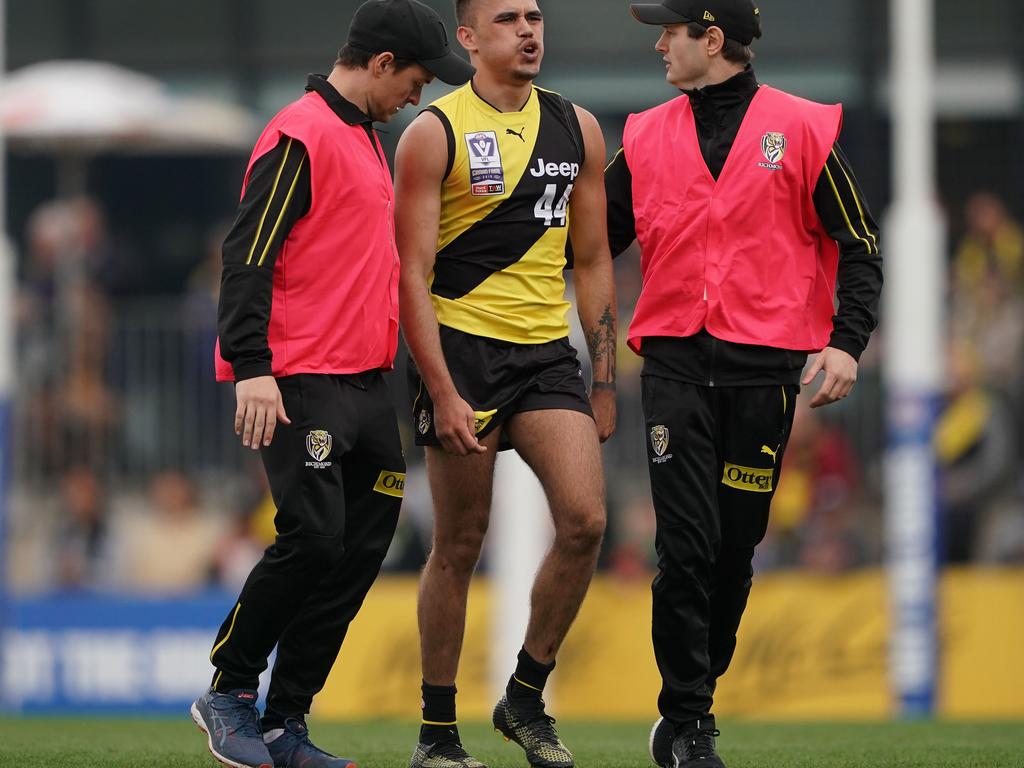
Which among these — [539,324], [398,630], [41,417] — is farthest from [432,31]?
[41,417]

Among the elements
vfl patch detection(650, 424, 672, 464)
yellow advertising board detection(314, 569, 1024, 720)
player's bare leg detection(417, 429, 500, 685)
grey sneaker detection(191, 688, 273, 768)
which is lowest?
yellow advertising board detection(314, 569, 1024, 720)

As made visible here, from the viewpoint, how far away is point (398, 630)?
1301 cm

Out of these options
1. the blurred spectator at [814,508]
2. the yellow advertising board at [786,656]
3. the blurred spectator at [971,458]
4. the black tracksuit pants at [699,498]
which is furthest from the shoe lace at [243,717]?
the blurred spectator at [971,458]

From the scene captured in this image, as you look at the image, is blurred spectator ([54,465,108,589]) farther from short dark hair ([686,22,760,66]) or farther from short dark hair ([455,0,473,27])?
short dark hair ([686,22,760,66])

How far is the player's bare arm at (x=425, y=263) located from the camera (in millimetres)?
6359

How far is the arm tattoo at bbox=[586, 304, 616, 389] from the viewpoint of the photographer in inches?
266

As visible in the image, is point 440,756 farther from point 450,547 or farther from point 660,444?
point 660,444

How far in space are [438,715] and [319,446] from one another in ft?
3.33

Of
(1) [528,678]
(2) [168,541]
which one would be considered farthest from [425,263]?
(2) [168,541]

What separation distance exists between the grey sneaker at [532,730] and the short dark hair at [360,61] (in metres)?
2.09

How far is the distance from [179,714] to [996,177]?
26.1 feet

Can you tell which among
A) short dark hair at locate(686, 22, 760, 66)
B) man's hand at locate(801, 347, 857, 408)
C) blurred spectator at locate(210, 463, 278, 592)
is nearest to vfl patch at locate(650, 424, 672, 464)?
man's hand at locate(801, 347, 857, 408)

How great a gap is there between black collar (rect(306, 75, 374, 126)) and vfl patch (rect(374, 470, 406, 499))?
1.13 metres

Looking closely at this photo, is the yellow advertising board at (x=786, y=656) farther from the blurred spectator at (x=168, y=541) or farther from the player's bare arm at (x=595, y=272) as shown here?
the player's bare arm at (x=595, y=272)
